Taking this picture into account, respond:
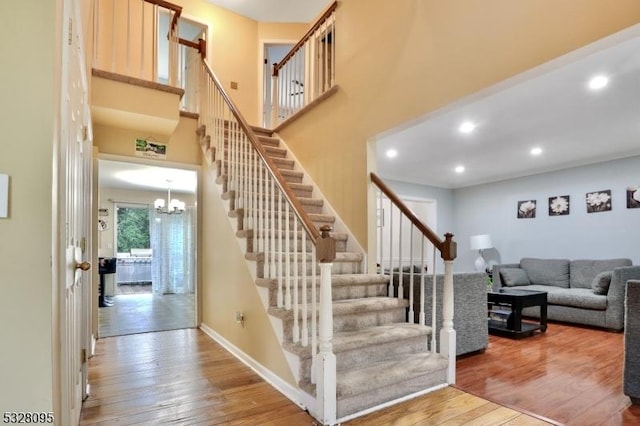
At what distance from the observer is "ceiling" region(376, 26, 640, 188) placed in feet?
8.62

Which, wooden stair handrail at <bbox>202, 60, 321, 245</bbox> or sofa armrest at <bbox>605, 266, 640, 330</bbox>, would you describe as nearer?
wooden stair handrail at <bbox>202, 60, 321, 245</bbox>

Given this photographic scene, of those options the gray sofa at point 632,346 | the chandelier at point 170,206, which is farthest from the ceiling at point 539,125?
the chandelier at point 170,206

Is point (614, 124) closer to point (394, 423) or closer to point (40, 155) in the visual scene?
point (394, 423)

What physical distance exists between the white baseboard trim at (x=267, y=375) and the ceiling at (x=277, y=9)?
5.12 m

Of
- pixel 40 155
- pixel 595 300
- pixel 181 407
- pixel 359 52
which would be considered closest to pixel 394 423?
pixel 181 407

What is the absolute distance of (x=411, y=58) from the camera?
9.60ft

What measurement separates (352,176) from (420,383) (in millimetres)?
1992

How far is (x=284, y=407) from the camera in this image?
2.29 metres

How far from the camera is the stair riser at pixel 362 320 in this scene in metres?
2.52

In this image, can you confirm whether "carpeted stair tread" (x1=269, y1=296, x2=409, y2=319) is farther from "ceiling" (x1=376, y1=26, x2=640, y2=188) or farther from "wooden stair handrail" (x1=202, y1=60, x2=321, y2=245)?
"ceiling" (x1=376, y1=26, x2=640, y2=188)

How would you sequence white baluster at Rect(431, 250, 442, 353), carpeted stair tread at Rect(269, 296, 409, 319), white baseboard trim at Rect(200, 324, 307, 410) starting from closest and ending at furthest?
white baseboard trim at Rect(200, 324, 307, 410)
carpeted stair tread at Rect(269, 296, 409, 319)
white baluster at Rect(431, 250, 442, 353)

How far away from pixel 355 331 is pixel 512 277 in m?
4.07

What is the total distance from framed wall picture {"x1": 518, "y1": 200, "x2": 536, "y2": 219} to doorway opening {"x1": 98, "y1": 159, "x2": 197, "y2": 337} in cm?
604

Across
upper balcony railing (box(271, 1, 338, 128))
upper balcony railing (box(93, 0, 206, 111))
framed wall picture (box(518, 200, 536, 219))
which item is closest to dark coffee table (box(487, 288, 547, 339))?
framed wall picture (box(518, 200, 536, 219))
